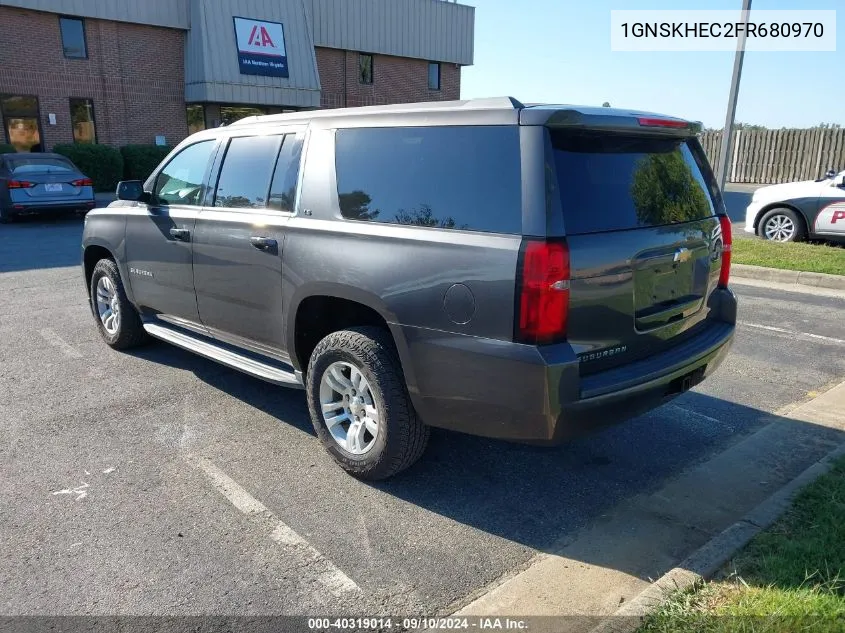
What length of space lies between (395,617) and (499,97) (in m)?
2.30

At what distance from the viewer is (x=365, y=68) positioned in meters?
31.8

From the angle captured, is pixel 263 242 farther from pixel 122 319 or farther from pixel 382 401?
pixel 122 319

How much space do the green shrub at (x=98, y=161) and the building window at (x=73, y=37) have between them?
13.3ft

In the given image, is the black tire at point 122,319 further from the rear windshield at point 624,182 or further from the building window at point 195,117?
the building window at point 195,117

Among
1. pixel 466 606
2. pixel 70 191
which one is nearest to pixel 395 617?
pixel 466 606

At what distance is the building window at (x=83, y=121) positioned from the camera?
23.4 metres

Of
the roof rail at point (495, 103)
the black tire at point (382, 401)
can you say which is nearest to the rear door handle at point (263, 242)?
the black tire at point (382, 401)

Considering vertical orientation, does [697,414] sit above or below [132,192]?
below

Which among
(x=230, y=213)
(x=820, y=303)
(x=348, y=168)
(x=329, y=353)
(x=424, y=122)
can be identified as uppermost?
(x=424, y=122)

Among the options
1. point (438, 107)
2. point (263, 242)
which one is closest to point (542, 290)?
point (438, 107)

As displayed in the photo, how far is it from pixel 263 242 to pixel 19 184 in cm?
1292

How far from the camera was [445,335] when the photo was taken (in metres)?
3.11

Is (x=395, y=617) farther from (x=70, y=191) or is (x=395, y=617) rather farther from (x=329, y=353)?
(x=70, y=191)

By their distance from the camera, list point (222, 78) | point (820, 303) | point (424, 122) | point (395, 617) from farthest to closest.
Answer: point (222, 78)
point (820, 303)
point (424, 122)
point (395, 617)
